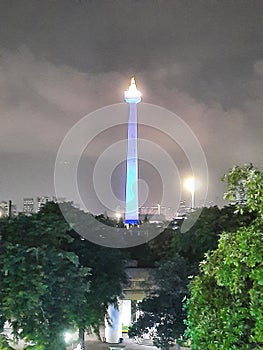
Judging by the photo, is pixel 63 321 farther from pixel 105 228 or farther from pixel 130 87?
pixel 130 87

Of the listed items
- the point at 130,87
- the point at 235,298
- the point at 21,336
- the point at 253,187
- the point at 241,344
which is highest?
the point at 130,87

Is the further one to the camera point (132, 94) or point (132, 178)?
point (132, 94)

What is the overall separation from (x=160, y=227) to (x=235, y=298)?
1510 cm

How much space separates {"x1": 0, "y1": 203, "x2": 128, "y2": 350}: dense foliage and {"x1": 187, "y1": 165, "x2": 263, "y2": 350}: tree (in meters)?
4.48

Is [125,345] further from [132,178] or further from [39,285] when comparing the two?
[132,178]

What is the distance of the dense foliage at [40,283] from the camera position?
8570mm

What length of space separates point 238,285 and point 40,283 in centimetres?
489

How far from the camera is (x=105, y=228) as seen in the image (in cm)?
1418

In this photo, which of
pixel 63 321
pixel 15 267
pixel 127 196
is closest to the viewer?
pixel 15 267

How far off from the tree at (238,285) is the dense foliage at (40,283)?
448 centimetres

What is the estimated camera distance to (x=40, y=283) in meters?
8.42

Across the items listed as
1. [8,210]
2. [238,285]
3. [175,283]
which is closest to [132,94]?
[8,210]

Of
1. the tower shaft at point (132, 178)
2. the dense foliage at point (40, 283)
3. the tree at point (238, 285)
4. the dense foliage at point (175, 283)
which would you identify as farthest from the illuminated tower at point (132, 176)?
the tree at point (238, 285)

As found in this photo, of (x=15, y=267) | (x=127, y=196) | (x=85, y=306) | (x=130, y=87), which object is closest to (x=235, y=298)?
(x=15, y=267)
